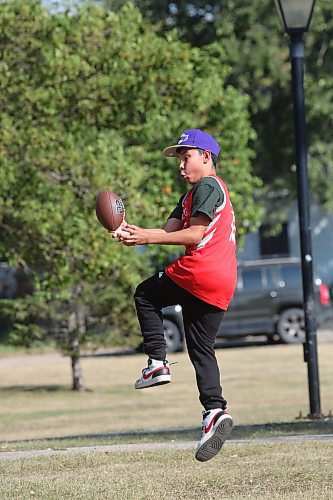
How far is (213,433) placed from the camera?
7.47 m

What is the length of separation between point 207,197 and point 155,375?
3.86ft

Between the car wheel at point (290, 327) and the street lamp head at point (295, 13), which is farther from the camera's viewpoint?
the car wheel at point (290, 327)

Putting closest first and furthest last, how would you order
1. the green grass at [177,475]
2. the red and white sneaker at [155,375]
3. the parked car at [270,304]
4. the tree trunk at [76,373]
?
the green grass at [177,475] → the red and white sneaker at [155,375] → the tree trunk at [76,373] → the parked car at [270,304]

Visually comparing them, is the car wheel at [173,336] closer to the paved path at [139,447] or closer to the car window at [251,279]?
the car window at [251,279]

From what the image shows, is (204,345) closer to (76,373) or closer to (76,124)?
(76,124)

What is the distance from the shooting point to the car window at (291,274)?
94.5 ft

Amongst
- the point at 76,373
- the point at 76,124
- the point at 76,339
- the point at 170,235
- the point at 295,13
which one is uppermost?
the point at 295,13

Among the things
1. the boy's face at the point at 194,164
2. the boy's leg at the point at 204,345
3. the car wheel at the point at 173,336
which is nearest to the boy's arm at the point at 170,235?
the boy's face at the point at 194,164

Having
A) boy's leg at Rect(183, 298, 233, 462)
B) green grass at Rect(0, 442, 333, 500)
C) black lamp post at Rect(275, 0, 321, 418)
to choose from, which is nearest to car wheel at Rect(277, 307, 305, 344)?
black lamp post at Rect(275, 0, 321, 418)

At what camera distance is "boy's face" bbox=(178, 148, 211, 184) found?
7648 millimetres

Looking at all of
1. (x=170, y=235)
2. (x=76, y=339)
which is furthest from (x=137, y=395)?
(x=170, y=235)

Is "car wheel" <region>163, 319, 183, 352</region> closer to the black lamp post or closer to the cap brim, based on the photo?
the black lamp post

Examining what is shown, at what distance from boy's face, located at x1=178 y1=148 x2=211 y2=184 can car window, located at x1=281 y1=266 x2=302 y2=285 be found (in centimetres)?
2128

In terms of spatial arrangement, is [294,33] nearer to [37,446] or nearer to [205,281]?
[37,446]
